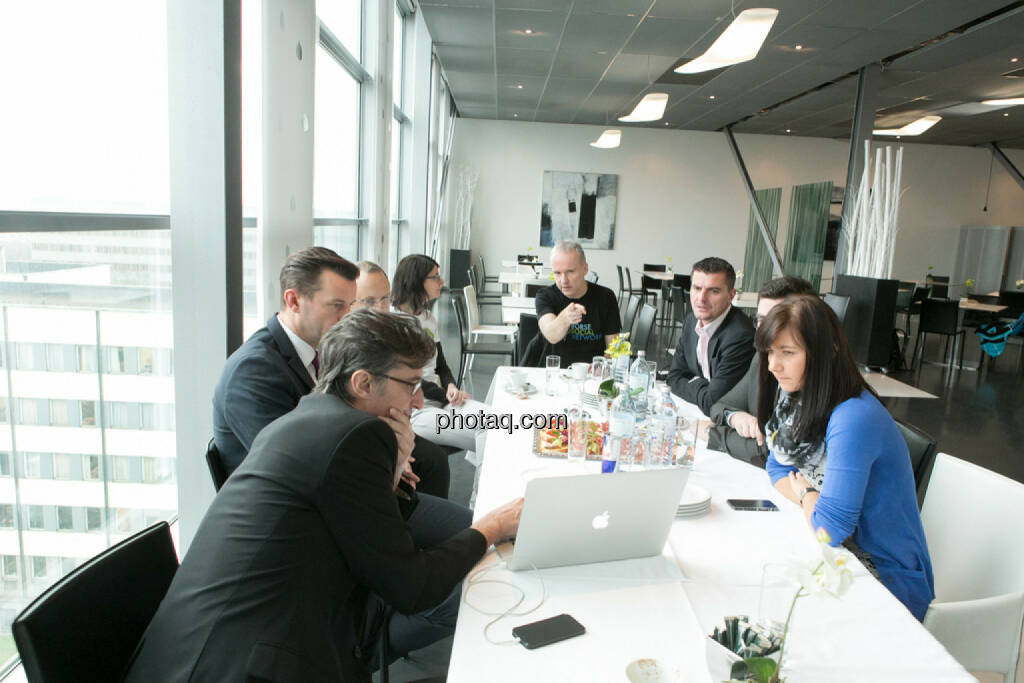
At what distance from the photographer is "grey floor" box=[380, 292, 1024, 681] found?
3.52 meters

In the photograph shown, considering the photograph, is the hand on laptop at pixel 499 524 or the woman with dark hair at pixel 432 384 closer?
the hand on laptop at pixel 499 524

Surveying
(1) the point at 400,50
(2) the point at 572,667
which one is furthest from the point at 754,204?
(2) the point at 572,667

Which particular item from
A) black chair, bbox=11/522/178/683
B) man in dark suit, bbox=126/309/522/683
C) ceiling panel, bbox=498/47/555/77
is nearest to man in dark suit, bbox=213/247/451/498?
black chair, bbox=11/522/178/683

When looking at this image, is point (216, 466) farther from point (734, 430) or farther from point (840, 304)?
point (840, 304)

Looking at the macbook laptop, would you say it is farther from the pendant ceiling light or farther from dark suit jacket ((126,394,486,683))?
the pendant ceiling light

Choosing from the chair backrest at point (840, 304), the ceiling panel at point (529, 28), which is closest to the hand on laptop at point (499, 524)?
the ceiling panel at point (529, 28)

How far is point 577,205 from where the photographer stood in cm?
1385

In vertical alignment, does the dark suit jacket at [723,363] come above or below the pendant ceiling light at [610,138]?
below

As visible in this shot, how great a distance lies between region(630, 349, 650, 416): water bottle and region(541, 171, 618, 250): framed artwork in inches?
444

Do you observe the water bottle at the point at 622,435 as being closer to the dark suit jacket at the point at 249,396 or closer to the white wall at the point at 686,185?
the dark suit jacket at the point at 249,396

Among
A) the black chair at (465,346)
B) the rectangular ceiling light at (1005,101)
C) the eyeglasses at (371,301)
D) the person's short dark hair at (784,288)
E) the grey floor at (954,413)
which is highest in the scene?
the rectangular ceiling light at (1005,101)

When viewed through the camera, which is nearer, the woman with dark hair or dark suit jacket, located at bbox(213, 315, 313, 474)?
dark suit jacket, located at bbox(213, 315, 313, 474)

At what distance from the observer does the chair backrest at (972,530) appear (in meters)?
1.73

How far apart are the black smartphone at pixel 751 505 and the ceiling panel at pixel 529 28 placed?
5762 mm
